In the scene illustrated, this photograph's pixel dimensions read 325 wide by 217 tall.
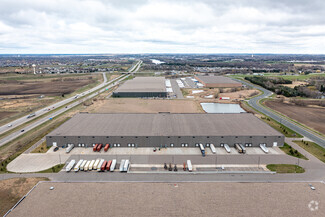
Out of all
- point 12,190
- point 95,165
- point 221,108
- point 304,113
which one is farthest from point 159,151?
point 304,113

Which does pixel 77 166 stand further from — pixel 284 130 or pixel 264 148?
pixel 284 130

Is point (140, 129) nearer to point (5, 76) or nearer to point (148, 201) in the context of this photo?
point (148, 201)

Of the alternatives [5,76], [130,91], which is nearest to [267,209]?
[130,91]

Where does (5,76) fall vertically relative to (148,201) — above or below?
above

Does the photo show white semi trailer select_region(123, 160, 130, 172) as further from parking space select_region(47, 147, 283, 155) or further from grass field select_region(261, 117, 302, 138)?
grass field select_region(261, 117, 302, 138)

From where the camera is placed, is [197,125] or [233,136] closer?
[233,136]

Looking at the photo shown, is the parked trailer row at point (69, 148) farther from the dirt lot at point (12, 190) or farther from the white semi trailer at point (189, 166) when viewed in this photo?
the white semi trailer at point (189, 166)

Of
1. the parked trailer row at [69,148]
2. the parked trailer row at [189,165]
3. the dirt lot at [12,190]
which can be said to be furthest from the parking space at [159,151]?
the dirt lot at [12,190]
